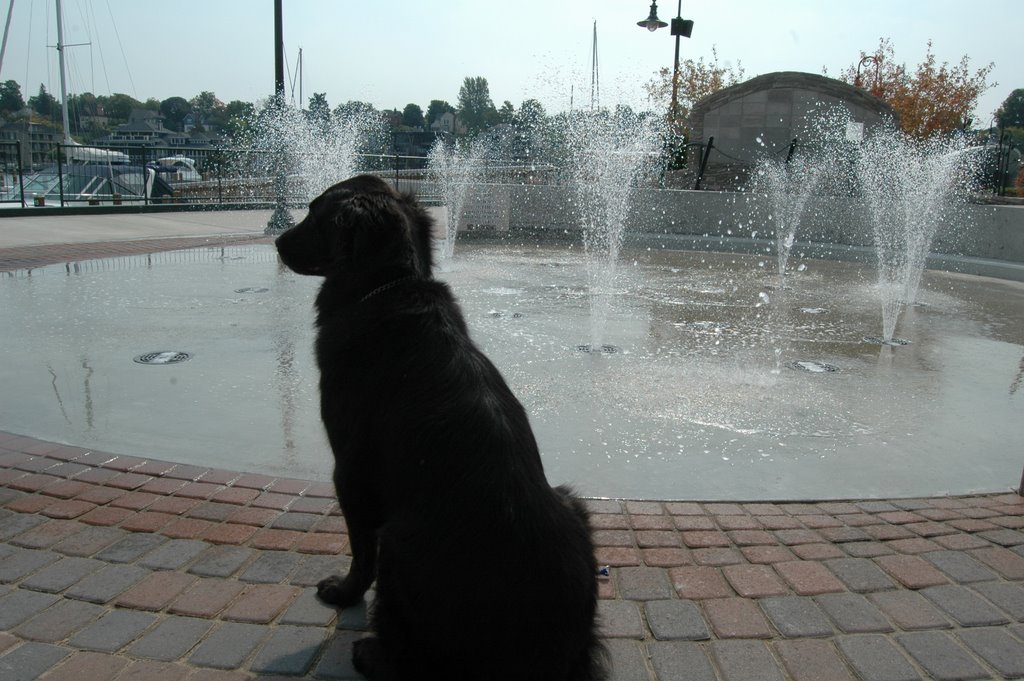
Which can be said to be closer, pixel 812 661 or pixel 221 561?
pixel 812 661

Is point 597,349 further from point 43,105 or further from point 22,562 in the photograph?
point 43,105

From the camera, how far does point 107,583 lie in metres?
2.61

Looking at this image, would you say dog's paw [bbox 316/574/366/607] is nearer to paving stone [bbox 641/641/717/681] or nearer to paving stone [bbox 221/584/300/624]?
paving stone [bbox 221/584/300/624]

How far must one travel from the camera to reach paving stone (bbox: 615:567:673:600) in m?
2.64

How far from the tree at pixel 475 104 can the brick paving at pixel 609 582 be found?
111 m

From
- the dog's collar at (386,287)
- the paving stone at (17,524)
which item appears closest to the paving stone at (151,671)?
the paving stone at (17,524)

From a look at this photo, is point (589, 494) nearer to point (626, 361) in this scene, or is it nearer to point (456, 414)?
point (456, 414)

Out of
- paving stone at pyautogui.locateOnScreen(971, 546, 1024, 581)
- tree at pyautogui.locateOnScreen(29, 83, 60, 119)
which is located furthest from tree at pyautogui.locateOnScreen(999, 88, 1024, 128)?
tree at pyautogui.locateOnScreen(29, 83, 60, 119)

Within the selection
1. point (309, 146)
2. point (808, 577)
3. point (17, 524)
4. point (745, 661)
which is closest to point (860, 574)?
point (808, 577)

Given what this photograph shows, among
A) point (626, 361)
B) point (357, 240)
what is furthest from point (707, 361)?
point (357, 240)

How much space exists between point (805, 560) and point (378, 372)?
1894 mm

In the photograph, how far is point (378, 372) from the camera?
218 cm

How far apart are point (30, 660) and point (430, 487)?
4.60 ft

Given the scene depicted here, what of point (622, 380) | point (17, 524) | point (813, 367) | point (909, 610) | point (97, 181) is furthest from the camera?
point (97, 181)
